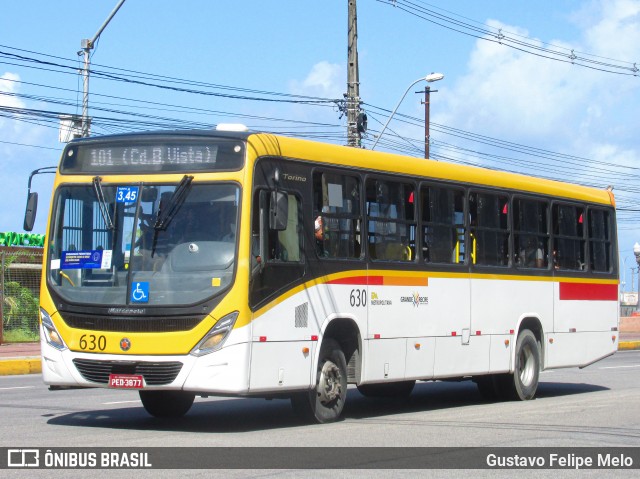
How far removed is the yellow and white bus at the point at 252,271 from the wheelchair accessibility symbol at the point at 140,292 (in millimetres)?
13

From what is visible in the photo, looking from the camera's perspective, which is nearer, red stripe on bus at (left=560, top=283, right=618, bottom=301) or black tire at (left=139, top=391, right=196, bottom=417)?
black tire at (left=139, top=391, right=196, bottom=417)

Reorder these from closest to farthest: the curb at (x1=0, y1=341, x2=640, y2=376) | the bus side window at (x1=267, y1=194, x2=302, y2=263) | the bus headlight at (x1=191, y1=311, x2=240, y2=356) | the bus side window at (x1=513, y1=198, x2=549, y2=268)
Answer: the bus headlight at (x1=191, y1=311, x2=240, y2=356) < the bus side window at (x1=267, y1=194, x2=302, y2=263) < the bus side window at (x1=513, y1=198, x2=549, y2=268) < the curb at (x1=0, y1=341, x2=640, y2=376)

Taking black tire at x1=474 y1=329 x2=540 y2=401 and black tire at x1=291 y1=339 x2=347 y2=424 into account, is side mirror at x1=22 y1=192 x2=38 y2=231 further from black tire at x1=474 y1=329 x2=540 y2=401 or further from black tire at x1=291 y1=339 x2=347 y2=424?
black tire at x1=474 y1=329 x2=540 y2=401

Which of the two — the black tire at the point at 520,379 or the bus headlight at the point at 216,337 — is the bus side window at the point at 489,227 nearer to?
the black tire at the point at 520,379

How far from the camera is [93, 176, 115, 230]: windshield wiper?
12.7 metres

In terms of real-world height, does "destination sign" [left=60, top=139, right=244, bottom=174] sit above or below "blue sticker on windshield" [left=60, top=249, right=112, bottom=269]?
above

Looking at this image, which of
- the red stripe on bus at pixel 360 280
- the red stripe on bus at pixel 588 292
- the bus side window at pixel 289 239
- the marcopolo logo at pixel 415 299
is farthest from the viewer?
the red stripe on bus at pixel 588 292

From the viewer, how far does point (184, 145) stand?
12719 mm

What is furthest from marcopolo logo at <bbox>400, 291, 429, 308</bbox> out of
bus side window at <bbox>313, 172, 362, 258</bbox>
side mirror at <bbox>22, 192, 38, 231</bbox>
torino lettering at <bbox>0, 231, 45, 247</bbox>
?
torino lettering at <bbox>0, 231, 45, 247</bbox>

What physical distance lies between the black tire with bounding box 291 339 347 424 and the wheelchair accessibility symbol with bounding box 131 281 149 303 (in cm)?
220

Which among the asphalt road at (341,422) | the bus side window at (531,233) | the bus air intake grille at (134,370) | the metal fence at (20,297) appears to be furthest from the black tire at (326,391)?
the metal fence at (20,297)

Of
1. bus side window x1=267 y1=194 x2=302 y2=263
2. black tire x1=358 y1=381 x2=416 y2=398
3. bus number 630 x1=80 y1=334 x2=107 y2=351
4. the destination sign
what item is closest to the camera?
bus number 630 x1=80 y1=334 x2=107 y2=351

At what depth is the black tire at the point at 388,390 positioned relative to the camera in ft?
56.6

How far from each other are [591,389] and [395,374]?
6365 millimetres
